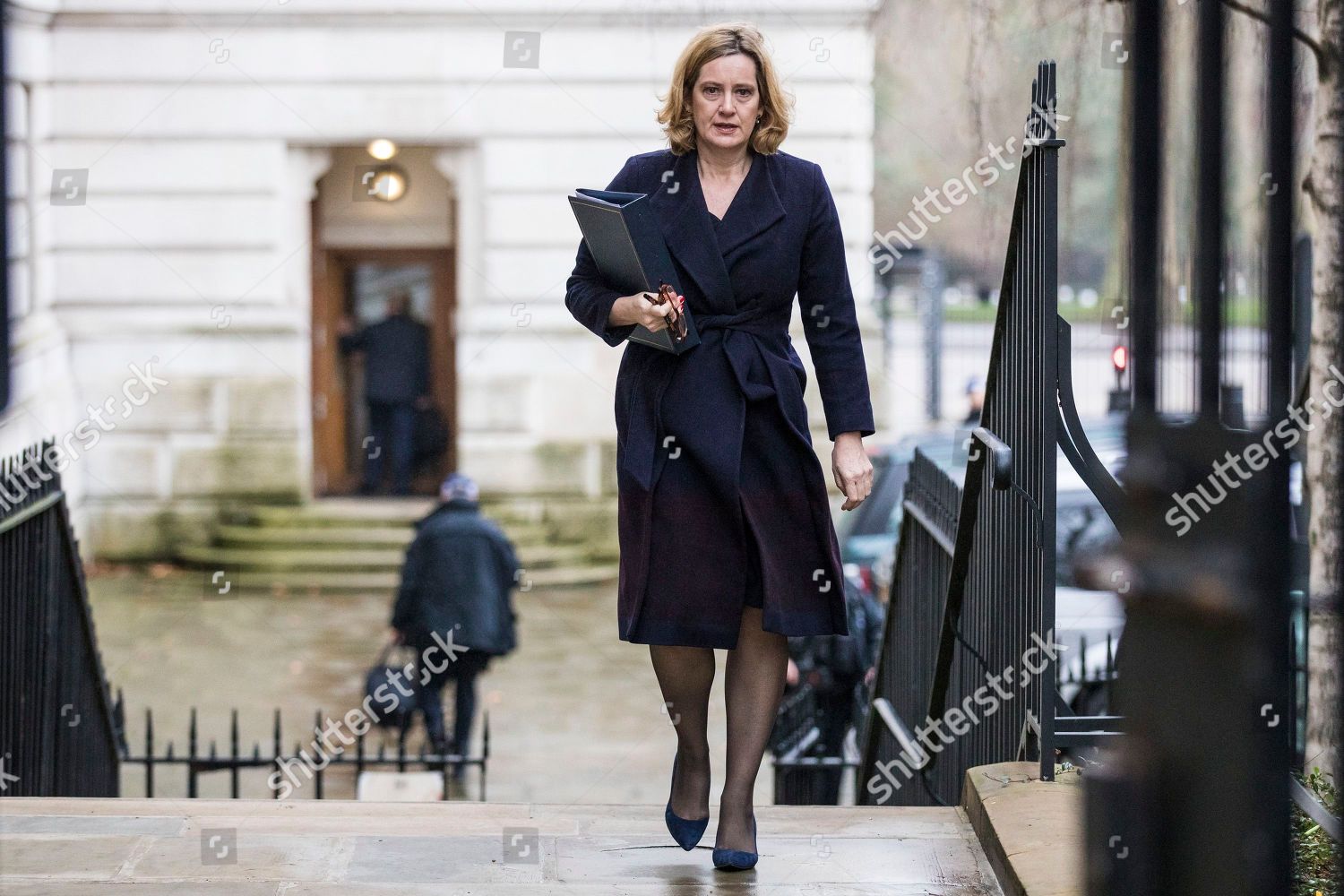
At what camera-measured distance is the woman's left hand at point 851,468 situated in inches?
137

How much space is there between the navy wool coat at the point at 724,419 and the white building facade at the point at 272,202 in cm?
1084

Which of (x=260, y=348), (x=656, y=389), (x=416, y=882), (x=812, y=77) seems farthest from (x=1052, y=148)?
(x=260, y=348)

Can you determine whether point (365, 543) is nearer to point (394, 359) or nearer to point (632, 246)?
point (394, 359)

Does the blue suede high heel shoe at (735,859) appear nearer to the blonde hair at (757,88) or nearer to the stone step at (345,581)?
the blonde hair at (757,88)

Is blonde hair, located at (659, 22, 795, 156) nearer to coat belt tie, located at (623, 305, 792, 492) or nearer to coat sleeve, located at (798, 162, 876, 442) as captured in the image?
coat sleeve, located at (798, 162, 876, 442)

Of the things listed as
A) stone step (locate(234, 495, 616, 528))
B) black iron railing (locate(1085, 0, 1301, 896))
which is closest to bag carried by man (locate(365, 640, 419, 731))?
stone step (locate(234, 495, 616, 528))

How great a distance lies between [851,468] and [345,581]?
34.4 feet

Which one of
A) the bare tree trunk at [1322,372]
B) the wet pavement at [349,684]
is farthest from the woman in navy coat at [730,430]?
the wet pavement at [349,684]

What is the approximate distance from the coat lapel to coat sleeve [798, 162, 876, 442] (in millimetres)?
113

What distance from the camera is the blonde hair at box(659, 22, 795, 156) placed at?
11.2 ft

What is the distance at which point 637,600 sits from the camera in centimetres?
342

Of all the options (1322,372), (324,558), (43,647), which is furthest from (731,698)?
(324,558)

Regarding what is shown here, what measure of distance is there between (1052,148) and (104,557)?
12.3 metres

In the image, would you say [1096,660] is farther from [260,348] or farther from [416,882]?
[260,348]
